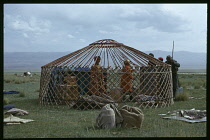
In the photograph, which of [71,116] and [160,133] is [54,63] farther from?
[160,133]

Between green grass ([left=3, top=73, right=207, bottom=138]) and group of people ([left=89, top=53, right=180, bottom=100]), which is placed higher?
group of people ([left=89, top=53, right=180, bottom=100])

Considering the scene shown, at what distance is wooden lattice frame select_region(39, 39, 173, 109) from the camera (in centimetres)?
733

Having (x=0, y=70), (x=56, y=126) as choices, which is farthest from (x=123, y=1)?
(x=56, y=126)

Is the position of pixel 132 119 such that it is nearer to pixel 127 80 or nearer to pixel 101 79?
pixel 101 79

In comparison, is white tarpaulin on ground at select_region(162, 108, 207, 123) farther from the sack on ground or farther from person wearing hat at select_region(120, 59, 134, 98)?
person wearing hat at select_region(120, 59, 134, 98)

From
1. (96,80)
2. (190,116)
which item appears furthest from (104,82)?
(190,116)

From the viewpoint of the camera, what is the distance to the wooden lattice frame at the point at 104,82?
7.33m

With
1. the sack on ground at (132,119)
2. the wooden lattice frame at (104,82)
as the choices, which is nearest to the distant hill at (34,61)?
the wooden lattice frame at (104,82)

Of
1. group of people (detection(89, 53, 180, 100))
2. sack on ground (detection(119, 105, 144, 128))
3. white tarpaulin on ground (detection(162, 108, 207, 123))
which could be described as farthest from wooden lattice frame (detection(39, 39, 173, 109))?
sack on ground (detection(119, 105, 144, 128))

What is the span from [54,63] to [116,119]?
3.83 meters

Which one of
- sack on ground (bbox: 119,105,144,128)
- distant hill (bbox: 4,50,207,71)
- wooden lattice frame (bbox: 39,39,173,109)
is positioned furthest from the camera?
distant hill (bbox: 4,50,207,71)

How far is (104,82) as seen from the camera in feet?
25.5

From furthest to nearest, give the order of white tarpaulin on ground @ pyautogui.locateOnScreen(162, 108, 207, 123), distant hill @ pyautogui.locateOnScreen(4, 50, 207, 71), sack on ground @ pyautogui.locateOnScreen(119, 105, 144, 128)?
distant hill @ pyautogui.locateOnScreen(4, 50, 207, 71), white tarpaulin on ground @ pyautogui.locateOnScreen(162, 108, 207, 123), sack on ground @ pyautogui.locateOnScreen(119, 105, 144, 128)

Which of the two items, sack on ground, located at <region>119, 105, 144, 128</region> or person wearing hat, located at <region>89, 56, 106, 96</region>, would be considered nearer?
sack on ground, located at <region>119, 105, 144, 128</region>
